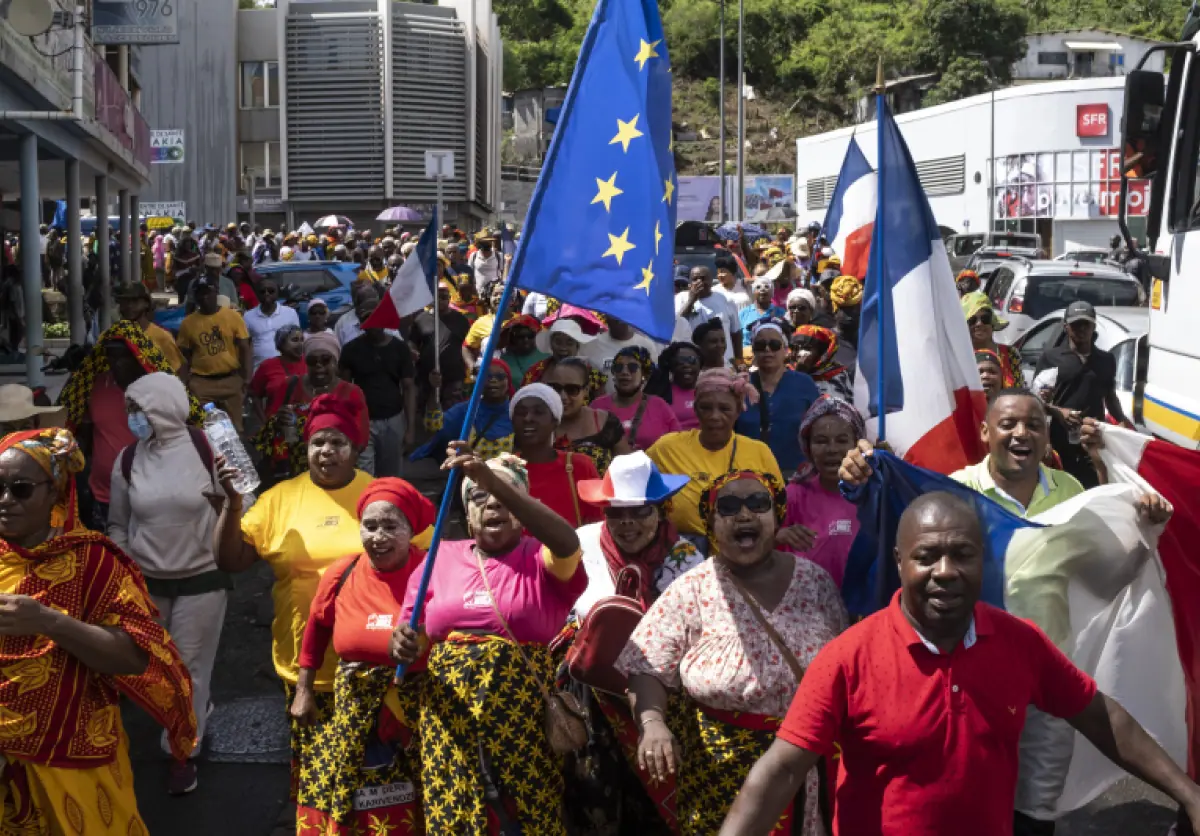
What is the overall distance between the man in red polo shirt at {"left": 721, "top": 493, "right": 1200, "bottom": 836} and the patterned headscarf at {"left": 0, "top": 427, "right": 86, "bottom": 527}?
2404mm

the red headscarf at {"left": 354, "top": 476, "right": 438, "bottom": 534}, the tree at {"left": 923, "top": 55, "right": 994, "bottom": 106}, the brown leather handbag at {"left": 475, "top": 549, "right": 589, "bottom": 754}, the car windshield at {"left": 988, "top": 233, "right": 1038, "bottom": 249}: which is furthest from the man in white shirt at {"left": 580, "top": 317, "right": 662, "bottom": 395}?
the tree at {"left": 923, "top": 55, "right": 994, "bottom": 106}

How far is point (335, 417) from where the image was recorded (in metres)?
6.45

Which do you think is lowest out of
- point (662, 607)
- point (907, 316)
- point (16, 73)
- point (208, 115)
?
point (662, 607)

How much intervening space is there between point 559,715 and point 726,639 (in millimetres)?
758

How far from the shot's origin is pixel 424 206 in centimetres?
4712

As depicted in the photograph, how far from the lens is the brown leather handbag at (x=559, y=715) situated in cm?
508

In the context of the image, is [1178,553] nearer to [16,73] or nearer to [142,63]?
[16,73]

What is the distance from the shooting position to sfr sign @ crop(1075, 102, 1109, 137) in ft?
162

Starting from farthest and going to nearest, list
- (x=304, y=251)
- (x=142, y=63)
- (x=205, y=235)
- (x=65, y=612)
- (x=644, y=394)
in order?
(x=142, y=63)
(x=205, y=235)
(x=304, y=251)
(x=644, y=394)
(x=65, y=612)

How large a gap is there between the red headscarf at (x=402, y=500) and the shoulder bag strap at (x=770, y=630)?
142cm

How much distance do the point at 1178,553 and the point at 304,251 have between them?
2481cm

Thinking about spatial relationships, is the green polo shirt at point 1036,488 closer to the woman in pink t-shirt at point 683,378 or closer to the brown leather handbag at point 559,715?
the brown leather handbag at point 559,715

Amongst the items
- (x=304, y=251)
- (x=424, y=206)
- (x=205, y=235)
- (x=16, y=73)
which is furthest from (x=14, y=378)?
(x=424, y=206)

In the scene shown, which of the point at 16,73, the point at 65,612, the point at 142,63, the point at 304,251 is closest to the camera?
the point at 65,612
